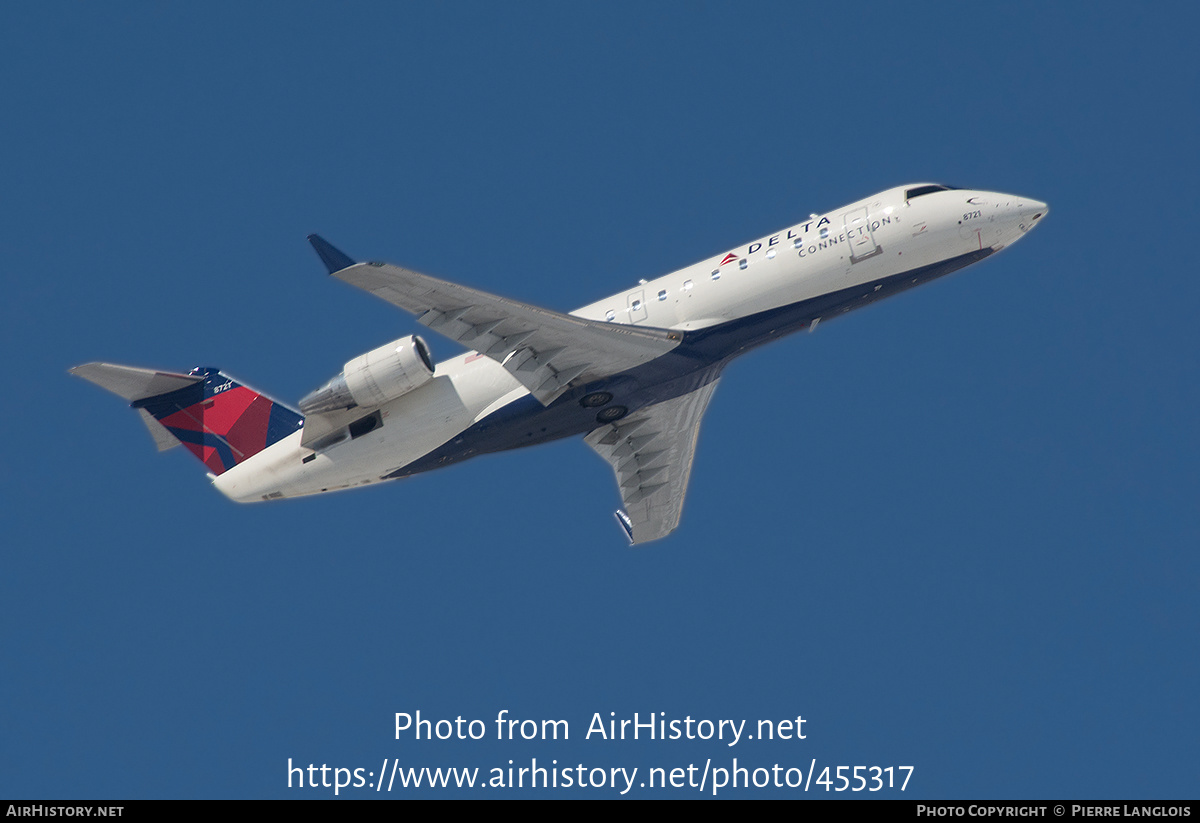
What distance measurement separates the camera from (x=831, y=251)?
3212cm

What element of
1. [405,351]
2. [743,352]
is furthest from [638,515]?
[405,351]

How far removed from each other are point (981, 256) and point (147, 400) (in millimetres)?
22920

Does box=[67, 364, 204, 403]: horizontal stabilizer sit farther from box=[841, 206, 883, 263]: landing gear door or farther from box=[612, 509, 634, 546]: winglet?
box=[841, 206, 883, 263]: landing gear door

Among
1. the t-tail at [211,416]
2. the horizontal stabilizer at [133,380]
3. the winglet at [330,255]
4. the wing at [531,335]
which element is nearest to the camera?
the winglet at [330,255]

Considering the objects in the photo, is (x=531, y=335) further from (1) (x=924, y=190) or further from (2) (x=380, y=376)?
(1) (x=924, y=190)

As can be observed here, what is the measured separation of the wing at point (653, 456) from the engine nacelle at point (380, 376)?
6287 mm

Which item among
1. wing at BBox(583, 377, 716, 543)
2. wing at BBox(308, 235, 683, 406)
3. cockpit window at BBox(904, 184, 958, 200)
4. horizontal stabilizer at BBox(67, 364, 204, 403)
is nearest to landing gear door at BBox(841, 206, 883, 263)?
cockpit window at BBox(904, 184, 958, 200)

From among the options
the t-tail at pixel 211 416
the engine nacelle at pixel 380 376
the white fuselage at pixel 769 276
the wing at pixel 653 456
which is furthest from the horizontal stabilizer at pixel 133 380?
the wing at pixel 653 456

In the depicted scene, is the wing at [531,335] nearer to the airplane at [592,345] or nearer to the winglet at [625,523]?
the airplane at [592,345]

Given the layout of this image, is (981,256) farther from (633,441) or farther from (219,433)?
(219,433)

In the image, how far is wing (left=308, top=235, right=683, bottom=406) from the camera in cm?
3030

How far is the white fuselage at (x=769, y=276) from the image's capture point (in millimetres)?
32188

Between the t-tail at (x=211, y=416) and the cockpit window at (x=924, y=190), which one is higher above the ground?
the cockpit window at (x=924, y=190)
